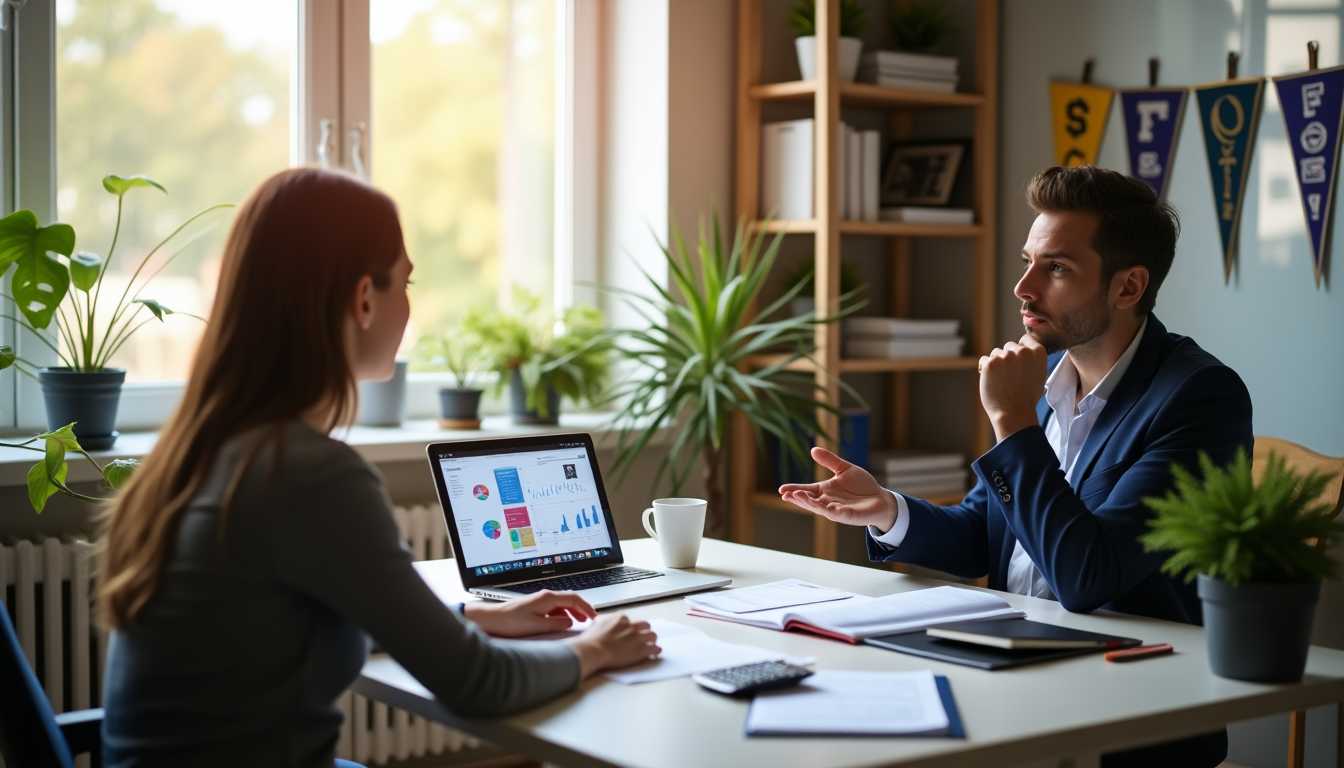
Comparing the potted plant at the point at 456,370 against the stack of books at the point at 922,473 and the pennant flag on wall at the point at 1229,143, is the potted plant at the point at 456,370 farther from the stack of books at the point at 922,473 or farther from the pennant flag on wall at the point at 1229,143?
the pennant flag on wall at the point at 1229,143

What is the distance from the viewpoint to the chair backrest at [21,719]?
1490 millimetres

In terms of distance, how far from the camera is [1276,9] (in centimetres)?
316

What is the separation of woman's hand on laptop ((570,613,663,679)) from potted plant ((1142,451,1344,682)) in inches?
22.2

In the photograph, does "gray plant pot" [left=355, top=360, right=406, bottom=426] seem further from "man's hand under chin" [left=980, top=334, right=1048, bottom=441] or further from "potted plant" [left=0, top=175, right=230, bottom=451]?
"man's hand under chin" [left=980, top=334, right=1048, bottom=441]

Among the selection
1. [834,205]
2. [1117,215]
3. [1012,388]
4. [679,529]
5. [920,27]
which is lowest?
[679,529]

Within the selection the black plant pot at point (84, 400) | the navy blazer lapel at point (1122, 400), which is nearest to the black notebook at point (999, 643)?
the navy blazer lapel at point (1122, 400)

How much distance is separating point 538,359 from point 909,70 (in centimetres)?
126

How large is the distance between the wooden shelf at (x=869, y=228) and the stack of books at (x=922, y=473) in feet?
1.98

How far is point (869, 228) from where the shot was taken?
356 cm

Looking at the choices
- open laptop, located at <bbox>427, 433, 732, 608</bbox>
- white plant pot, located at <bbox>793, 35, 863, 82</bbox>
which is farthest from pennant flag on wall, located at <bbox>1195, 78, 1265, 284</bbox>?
open laptop, located at <bbox>427, 433, 732, 608</bbox>

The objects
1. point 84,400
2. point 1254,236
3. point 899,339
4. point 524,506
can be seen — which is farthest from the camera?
point 899,339

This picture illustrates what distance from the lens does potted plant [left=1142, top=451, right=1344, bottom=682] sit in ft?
4.80

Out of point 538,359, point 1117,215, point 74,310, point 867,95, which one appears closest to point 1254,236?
point 867,95

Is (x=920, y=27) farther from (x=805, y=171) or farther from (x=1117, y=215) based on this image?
(x=1117, y=215)
